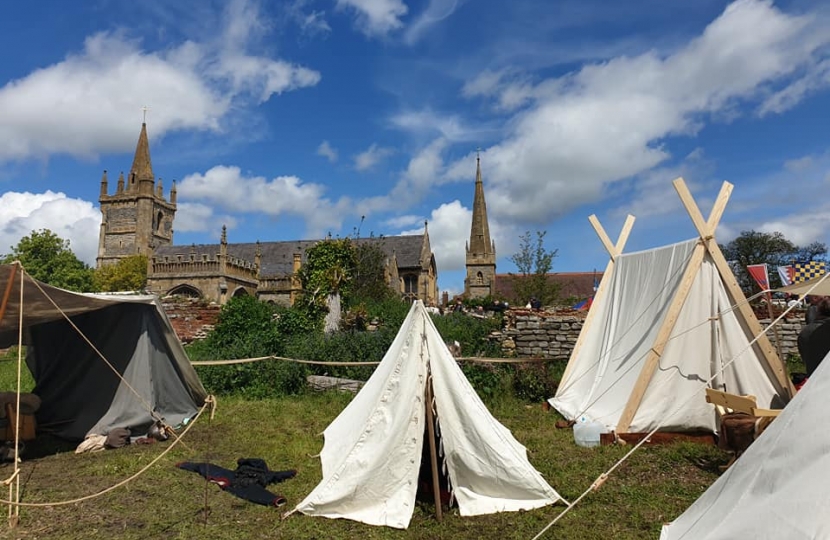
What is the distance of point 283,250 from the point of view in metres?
41.5

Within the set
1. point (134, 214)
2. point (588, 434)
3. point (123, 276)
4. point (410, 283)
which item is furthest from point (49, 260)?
point (588, 434)

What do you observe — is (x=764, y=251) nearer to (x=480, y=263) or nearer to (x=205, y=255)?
(x=480, y=263)

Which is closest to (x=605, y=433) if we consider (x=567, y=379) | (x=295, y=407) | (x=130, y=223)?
(x=567, y=379)

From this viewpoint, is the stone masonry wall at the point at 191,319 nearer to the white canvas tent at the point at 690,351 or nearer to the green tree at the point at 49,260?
the white canvas tent at the point at 690,351

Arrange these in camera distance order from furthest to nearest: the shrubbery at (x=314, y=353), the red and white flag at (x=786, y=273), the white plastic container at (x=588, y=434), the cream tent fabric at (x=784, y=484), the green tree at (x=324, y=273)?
the green tree at (x=324, y=273) → the red and white flag at (x=786, y=273) → the shrubbery at (x=314, y=353) → the white plastic container at (x=588, y=434) → the cream tent fabric at (x=784, y=484)

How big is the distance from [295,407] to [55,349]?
3.73m

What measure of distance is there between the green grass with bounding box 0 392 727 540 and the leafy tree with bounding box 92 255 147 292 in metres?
44.8

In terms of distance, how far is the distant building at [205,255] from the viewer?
1353 inches

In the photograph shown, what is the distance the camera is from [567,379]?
28.5 ft

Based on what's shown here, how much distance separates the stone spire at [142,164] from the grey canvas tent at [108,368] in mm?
52906

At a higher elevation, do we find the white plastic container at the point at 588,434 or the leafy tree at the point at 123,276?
the leafy tree at the point at 123,276

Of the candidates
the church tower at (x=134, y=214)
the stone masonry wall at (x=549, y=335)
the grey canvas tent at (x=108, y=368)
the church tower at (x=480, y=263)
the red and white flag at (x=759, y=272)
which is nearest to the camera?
the grey canvas tent at (x=108, y=368)

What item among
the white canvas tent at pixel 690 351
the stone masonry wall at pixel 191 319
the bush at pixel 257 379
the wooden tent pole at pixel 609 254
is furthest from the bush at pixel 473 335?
the stone masonry wall at pixel 191 319

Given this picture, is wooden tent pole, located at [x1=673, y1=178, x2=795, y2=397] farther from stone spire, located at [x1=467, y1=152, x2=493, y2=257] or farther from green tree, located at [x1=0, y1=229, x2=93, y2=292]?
green tree, located at [x1=0, y1=229, x2=93, y2=292]
